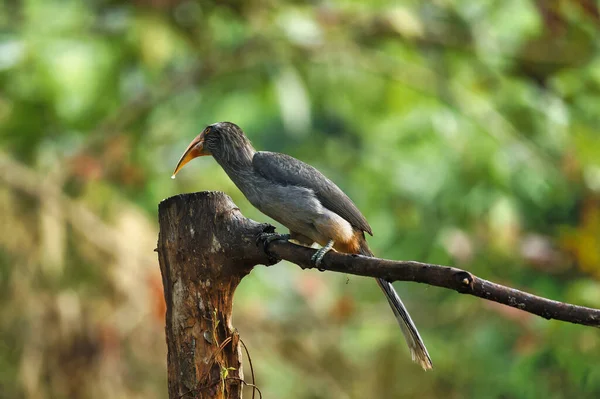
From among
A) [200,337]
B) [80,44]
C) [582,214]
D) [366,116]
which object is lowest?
[200,337]

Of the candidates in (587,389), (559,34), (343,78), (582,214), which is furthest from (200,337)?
(343,78)

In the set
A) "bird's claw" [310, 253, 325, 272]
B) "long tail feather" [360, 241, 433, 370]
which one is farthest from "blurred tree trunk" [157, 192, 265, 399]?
"long tail feather" [360, 241, 433, 370]

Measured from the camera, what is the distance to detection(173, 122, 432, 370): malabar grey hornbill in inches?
125

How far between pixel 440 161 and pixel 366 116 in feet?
3.72

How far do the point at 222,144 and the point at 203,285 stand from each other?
87cm

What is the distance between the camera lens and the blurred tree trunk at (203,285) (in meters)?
2.71

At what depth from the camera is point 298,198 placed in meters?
3.19

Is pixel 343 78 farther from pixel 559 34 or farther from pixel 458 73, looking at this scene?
pixel 559 34

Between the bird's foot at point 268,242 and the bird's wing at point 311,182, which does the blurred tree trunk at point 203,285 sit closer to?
the bird's foot at point 268,242

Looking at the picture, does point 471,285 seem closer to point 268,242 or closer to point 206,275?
point 268,242

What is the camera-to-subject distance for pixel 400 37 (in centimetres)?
→ 758

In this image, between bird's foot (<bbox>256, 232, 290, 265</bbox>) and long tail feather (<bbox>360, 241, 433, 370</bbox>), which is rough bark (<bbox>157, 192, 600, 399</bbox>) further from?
long tail feather (<bbox>360, 241, 433, 370</bbox>)

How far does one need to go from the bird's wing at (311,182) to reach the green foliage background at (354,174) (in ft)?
11.5

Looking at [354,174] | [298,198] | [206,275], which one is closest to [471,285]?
[206,275]
